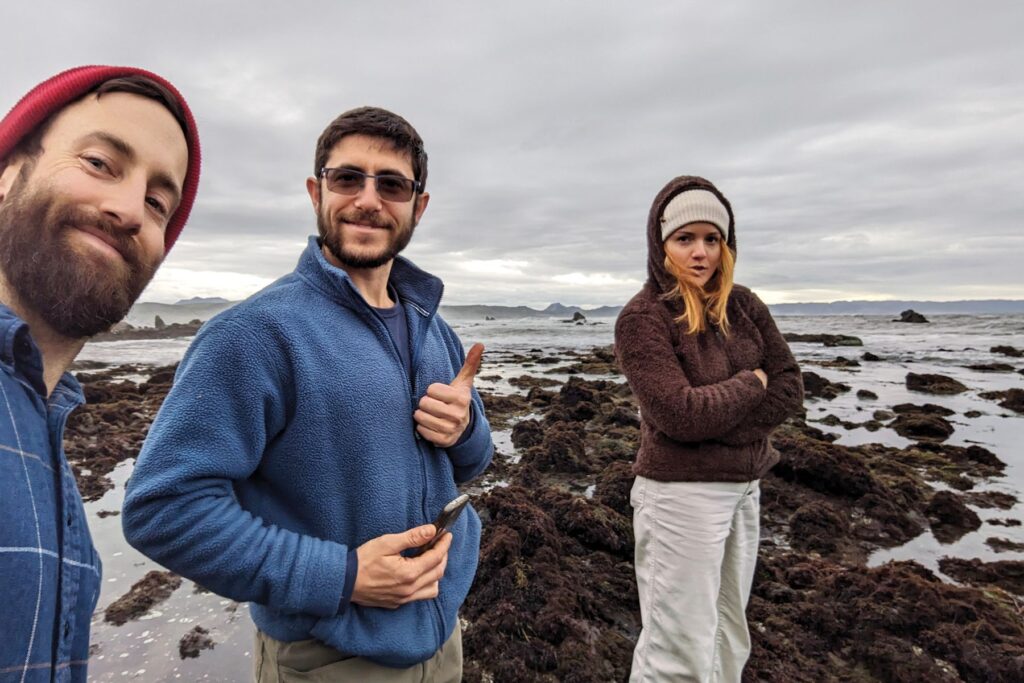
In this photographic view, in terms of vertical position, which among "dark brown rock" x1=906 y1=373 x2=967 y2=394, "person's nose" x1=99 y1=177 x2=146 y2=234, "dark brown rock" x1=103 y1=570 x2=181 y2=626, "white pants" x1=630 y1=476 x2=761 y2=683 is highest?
"person's nose" x1=99 y1=177 x2=146 y2=234

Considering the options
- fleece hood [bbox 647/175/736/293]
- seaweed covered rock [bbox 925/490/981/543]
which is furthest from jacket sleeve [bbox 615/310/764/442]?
seaweed covered rock [bbox 925/490/981/543]

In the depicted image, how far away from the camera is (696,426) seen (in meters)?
2.78

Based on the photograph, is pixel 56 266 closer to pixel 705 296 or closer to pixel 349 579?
A: pixel 349 579

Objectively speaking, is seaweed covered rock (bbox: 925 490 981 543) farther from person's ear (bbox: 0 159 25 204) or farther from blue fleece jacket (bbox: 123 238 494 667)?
person's ear (bbox: 0 159 25 204)

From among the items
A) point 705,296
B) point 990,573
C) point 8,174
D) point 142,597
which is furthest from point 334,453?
point 990,573

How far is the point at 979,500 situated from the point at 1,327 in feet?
32.9

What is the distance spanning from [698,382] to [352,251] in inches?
79.5

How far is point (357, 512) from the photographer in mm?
1744

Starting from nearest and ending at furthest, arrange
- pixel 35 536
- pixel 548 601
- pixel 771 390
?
pixel 35 536 → pixel 771 390 → pixel 548 601

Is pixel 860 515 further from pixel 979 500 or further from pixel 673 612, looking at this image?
pixel 673 612

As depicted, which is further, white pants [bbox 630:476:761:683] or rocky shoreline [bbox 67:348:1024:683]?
rocky shoreline [bbox 67:348:1024:683]

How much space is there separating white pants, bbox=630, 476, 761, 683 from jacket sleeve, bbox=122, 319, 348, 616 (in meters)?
1.94

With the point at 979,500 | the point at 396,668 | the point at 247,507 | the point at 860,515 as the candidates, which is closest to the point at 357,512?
the point at 247,507

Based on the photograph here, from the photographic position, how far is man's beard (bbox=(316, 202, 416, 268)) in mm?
2039
